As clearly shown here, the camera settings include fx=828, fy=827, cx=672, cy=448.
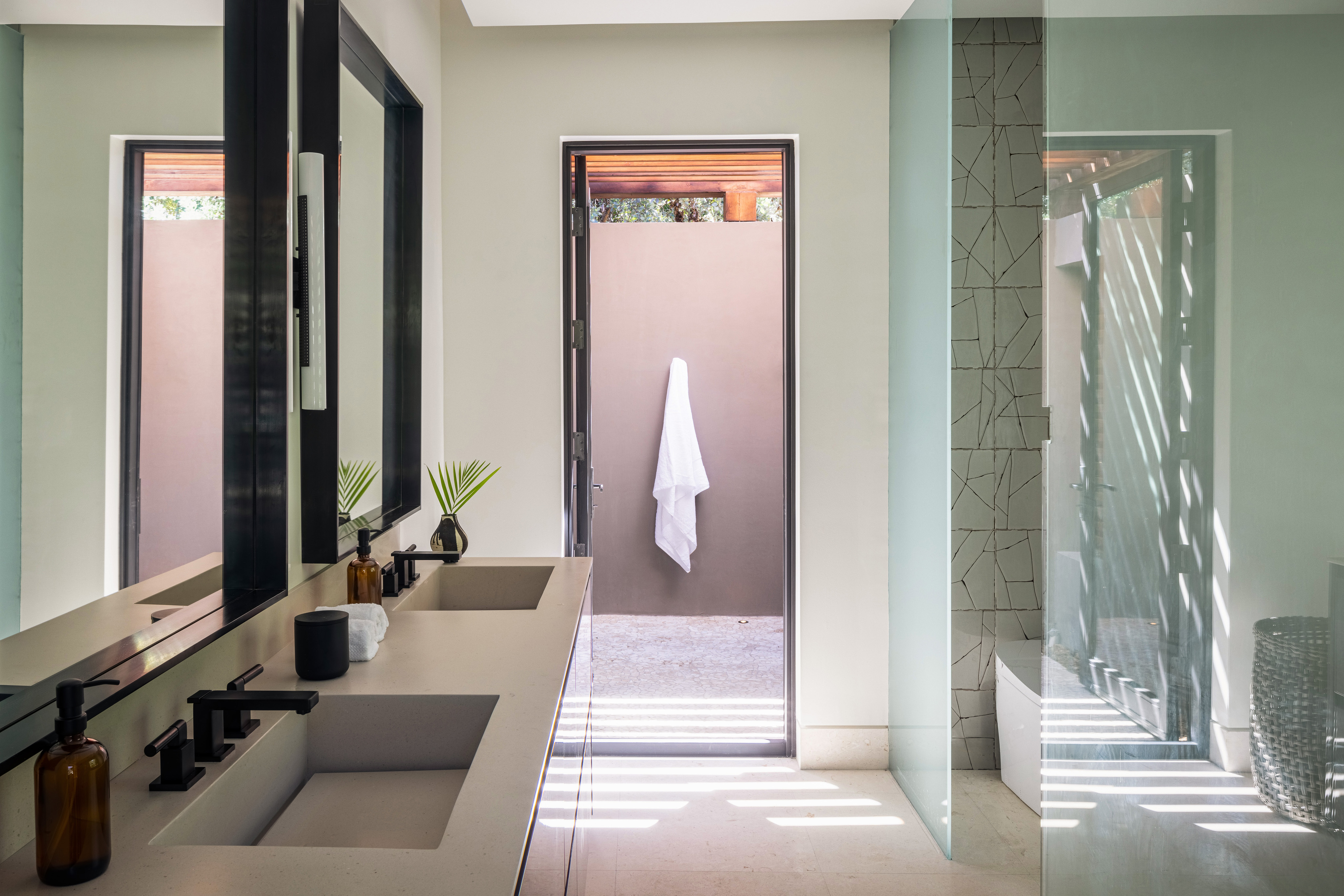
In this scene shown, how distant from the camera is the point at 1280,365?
3.69 feet

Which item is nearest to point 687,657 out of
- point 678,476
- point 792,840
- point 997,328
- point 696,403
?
point 678,476

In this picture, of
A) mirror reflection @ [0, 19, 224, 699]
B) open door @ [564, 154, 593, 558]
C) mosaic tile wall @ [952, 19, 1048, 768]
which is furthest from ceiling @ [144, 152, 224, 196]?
mosaic tile wall @ [952, 19, 1048, 768]

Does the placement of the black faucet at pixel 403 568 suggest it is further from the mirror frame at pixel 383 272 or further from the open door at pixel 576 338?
the open door at pixel 576 338

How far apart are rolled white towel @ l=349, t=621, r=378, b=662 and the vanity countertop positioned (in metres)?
0.01

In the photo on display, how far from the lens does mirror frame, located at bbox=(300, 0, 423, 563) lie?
5.31 feet

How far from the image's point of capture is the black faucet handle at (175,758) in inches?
36.0

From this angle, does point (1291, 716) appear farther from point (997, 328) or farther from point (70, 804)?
point (997, 328)

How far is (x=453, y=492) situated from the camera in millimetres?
2703

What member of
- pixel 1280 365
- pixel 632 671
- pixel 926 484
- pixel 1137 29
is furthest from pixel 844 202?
pixel 632 671

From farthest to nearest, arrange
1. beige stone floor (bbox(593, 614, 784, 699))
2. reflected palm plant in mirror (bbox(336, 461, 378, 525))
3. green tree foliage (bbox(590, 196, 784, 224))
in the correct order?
green tree foliage (bbox(590, 196, 784, 224)) → beige stone floor (bbox(593, 614, 784, 699)) → reflected palm plant in mirror (bbox(336, 461, 378, 525))

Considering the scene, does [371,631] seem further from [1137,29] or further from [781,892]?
[1137,29]

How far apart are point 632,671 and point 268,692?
289cm

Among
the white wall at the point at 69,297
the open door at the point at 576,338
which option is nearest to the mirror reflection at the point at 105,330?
the white wall at the point at 69,297

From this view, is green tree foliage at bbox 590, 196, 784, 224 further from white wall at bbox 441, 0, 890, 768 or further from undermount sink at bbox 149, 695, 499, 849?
undermount sink at bbox 149, 695, 499, 849
